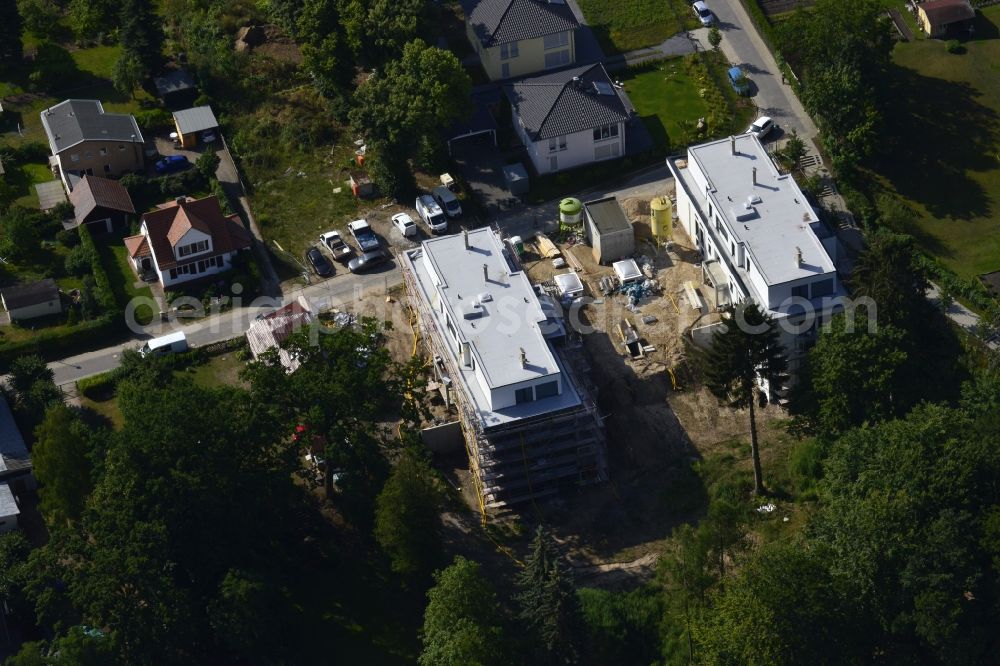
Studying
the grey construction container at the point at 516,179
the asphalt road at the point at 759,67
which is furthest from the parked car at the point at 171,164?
the asphalt road at the point at 759,67

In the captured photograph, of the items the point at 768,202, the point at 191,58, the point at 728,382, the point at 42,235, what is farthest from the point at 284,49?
the point at 728,382

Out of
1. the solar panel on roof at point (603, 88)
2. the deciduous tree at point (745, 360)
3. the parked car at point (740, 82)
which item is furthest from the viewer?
the parked car at point (740, 82)

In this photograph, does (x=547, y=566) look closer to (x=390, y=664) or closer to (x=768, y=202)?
(x=390, y=664)

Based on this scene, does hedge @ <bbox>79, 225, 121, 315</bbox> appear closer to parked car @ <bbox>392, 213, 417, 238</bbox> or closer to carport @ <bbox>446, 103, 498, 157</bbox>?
parked car @ <bbox>392, 213, 417, 238</bbox>

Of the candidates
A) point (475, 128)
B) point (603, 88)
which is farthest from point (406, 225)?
point (603, 88)

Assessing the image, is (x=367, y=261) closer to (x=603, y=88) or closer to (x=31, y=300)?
(x=603, y=88)

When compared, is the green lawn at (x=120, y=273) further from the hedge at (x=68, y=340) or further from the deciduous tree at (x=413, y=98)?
the deciduous tree at (x=413, y=98)
